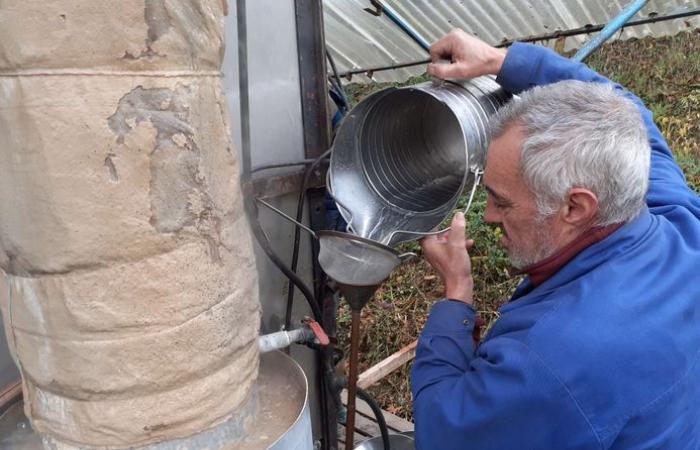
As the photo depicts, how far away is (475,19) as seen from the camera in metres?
4.45

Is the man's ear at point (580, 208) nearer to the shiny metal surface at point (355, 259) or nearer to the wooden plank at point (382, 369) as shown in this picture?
the shiny metal surface at point (355, 259)

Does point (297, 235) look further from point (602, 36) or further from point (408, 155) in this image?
point (602, 36)

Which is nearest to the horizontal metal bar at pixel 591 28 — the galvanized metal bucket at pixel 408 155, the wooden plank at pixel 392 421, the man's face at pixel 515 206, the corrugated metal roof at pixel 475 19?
the corrugated metal roof at pixel 475 19

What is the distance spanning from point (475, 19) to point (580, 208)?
3.52 meters

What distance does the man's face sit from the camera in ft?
4.53

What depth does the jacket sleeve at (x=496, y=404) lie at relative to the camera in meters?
1.22

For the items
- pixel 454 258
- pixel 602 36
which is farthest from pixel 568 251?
pixel 602 36

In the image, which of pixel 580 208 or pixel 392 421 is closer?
pixel 580 208

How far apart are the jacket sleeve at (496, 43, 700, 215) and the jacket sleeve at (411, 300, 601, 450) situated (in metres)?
0.79

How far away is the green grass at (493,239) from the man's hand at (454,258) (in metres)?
2.32

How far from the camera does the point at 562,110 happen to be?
1342 millimetres

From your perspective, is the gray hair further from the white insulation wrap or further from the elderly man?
the white insulation wrap

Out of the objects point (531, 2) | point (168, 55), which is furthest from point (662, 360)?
point (531, 2)

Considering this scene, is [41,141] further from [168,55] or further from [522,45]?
[522,45]
